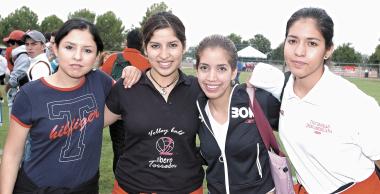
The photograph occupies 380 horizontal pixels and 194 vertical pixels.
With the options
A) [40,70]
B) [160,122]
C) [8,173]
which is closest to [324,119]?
[160,122]

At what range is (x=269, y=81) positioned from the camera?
2982 millimetres

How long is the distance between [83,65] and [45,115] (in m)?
0.44

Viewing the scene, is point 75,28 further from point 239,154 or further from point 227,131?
point 239,154

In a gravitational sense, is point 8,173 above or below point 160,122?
below

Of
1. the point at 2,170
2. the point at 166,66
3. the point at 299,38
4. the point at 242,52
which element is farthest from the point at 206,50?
the point at 242,52

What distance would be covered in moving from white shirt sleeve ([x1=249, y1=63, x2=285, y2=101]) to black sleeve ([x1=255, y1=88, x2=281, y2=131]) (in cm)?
4

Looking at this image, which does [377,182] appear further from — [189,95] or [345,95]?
[189,95]

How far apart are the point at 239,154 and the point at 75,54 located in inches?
54.5

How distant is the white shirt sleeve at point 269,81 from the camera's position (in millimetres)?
2979

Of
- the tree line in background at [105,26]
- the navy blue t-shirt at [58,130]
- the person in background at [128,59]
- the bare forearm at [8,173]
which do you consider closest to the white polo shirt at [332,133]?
the navy blue t-shirt at [58,130]

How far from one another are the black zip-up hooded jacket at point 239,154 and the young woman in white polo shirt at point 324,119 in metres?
0.25

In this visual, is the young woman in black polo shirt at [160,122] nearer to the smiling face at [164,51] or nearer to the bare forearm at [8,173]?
the smiling face at [164,51]

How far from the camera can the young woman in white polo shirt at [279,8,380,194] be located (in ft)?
8.25

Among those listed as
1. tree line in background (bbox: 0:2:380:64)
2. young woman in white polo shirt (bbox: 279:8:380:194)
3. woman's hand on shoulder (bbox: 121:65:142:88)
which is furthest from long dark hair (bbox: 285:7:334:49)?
tree line in background (bbox: 0:2:380:64)
